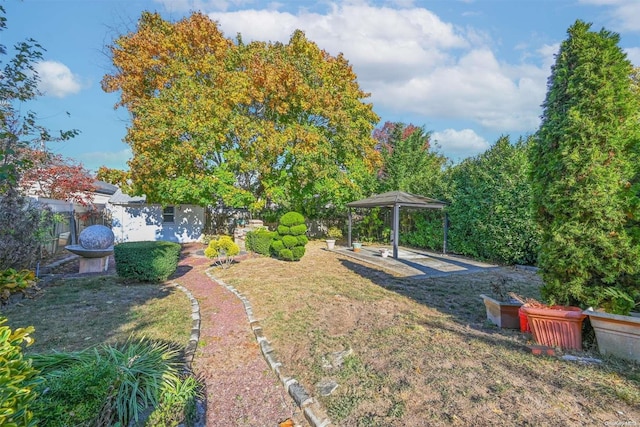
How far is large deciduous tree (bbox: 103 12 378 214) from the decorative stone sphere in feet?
14.1

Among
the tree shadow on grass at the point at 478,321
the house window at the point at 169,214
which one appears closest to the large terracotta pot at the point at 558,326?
the tree shadow on grass at the point at 478,321

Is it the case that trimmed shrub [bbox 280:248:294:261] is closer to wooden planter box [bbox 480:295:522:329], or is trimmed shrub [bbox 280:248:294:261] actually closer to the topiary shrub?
the topiary shrub

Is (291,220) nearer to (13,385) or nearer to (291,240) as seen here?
(291,240)

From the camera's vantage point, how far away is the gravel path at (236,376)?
8.98 ft

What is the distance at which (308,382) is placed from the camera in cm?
310

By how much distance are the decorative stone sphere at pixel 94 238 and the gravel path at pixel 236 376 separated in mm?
5207

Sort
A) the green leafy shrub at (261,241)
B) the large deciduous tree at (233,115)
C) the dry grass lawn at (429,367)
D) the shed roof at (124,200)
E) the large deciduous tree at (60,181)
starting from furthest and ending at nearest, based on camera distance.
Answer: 1. the shed roof at (124,200)
2. the large deciduous tree at (233,115)
3. the large deciduous tree at (60,181)
4. the green leafy shrub at (261,241)
5. the dry grass lawn at (429,367)

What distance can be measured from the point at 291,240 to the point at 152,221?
10421mm

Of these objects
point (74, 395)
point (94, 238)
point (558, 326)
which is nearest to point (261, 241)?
point (94, 238)

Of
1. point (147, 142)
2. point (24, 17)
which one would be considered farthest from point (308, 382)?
point (147, 142)

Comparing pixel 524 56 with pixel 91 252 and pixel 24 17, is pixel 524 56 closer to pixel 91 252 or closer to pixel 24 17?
pixel 24 17

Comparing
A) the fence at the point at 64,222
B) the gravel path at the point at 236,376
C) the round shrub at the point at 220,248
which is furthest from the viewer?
the fence at the point at 64,222

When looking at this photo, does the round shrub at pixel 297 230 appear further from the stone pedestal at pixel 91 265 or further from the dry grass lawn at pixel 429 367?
the stone pedestal at pixel 91 265

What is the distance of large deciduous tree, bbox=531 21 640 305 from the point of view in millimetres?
3492
